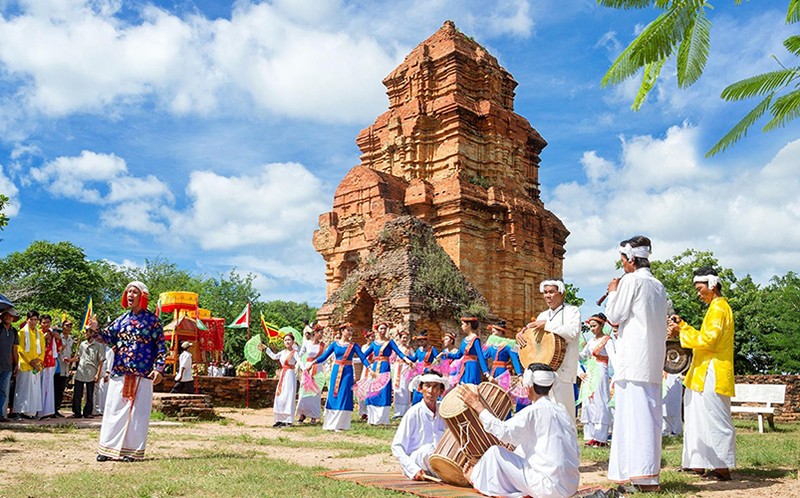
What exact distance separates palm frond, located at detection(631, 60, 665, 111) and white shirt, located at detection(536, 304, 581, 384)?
2063 mm

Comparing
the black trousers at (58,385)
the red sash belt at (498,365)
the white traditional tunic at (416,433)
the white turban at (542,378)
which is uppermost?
the white turban at (542,378)

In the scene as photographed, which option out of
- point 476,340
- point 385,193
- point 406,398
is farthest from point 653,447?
point 385,193

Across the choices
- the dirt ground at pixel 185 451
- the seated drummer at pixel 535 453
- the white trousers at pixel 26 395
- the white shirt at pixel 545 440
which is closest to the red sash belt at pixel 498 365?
the dirt ground at pixel 185 451

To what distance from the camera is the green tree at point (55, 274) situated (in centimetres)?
4398

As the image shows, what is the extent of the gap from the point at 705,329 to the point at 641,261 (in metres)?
1.14

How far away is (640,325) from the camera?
19.7ft

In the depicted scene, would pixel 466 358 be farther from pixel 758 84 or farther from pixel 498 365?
pixel 758 84

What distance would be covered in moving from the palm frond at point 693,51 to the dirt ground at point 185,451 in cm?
337

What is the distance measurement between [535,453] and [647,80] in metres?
3.40

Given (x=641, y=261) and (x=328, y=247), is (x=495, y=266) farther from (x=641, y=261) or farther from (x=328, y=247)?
(x=641, y=261)

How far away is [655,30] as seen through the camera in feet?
17.1

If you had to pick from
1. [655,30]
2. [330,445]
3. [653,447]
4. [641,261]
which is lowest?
[330,445]

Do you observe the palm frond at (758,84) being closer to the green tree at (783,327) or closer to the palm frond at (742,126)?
the palm frond at (742,126)

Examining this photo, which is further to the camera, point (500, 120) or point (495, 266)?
point (500, 120)
